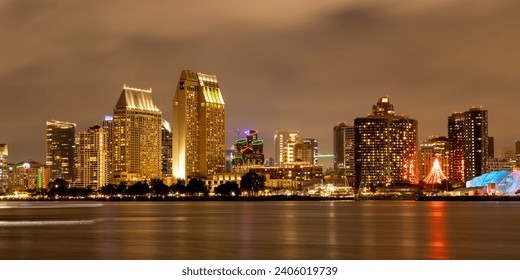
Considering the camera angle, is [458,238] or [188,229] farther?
[188,229]

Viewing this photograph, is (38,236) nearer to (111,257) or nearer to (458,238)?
(111,257)

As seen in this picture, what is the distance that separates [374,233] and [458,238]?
7.70 metres

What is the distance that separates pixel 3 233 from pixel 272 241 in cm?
2488
